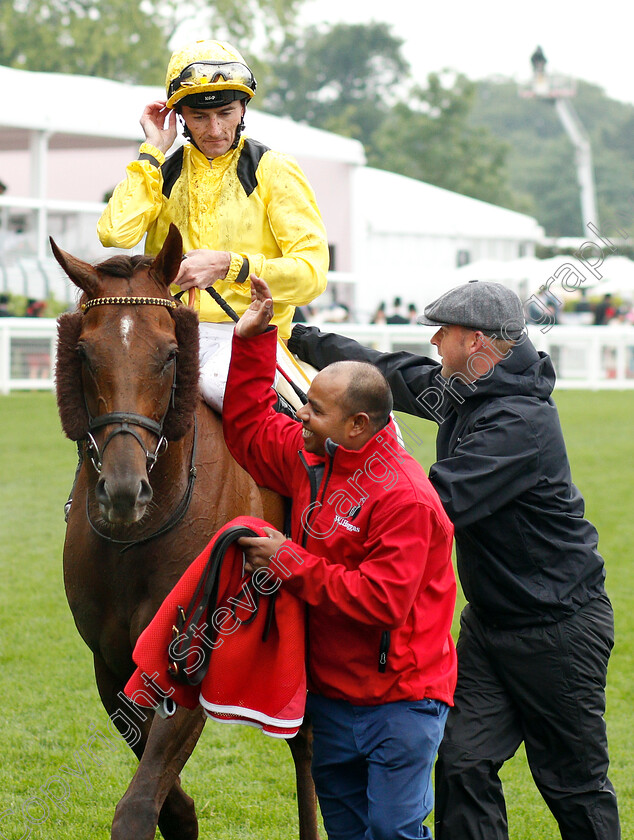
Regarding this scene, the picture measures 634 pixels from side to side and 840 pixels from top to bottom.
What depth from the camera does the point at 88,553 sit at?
3475mm

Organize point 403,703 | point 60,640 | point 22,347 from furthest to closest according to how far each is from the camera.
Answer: point 22,347 → point 60,640 → point 403,703

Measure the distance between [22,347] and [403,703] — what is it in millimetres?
14093

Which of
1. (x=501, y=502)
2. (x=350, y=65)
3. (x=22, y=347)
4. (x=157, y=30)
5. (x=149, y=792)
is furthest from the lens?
(x=350, y=65)

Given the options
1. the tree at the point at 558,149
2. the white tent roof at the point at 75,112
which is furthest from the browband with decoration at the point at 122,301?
the tree at the point at 558,149

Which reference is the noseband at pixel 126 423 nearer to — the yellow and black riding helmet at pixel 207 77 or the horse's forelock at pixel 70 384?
the horse's forelock at pixel 70 384

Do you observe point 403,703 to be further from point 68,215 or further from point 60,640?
point 68,215

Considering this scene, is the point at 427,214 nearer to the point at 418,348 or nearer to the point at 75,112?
the point at 418,348

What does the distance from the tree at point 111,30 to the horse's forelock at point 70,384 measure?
124 feet

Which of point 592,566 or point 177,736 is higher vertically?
point 592,566

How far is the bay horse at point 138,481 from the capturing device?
3000mm

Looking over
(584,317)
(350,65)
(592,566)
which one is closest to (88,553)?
(592,566)

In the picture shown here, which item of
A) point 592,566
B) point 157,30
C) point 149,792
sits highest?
point 157,30

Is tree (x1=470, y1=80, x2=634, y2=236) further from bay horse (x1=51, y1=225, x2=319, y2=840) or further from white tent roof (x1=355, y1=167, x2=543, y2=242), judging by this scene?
bay horse (x1=51, y1=225, x2=319, y2=840)

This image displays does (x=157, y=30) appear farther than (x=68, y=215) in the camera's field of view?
Yes
